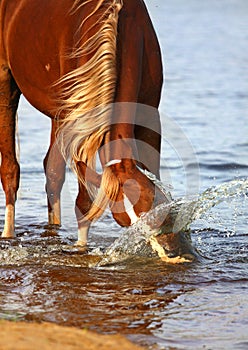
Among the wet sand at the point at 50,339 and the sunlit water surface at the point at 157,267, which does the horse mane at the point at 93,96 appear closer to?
the sunlit water surface at the point at 157,267

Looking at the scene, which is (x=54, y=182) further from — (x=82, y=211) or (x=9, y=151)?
(x=82, y=211)

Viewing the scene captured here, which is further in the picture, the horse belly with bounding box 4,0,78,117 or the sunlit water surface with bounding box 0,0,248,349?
the horse belly with bounding box 4,0,78,117

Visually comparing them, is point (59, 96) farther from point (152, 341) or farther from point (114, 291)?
point (152, 341)

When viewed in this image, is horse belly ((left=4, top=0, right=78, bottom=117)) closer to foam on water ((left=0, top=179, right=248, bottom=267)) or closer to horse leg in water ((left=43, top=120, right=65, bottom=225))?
horse leg in water ((left=43, top=120, right=65, bottom=225))

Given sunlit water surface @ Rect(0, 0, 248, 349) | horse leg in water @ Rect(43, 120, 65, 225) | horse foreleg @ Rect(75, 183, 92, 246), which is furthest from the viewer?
horse leg in water @ Rect(43, 120, 65, 225)

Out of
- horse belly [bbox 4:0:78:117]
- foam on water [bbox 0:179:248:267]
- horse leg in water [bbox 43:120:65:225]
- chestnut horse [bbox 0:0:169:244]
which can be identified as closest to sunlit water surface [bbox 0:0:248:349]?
foam on water [bbox 0:179:248:267]

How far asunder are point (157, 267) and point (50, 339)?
1813mm

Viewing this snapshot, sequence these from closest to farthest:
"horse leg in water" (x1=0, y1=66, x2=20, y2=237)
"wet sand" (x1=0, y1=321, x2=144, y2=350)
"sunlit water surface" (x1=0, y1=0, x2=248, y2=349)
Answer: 1. "wet sand" (x1=0, y1=321, x2=144, y2=350)
2. "sunlit water surface" (x1=0, y1=0, x2=248, y2=349)
3. "horse leg in water" (x1=0, y1=66, x2=20, y2=237)

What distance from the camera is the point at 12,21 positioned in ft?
20.3

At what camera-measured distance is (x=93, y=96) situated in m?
5.15

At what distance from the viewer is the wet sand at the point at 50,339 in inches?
145

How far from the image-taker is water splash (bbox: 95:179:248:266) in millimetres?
5012

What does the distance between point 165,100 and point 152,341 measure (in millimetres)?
8549

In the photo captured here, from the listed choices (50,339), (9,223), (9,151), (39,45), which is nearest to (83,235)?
(9,223)
